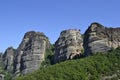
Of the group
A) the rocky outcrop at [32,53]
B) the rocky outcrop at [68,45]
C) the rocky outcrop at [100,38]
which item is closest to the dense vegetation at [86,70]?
the rocky outcrop at [100,38]

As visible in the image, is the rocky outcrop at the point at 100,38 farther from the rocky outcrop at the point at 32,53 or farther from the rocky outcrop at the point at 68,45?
the rocky outcrop at the point at 32,53

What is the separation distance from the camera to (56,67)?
10512cm

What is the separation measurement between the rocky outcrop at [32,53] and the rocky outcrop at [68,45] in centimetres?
1174

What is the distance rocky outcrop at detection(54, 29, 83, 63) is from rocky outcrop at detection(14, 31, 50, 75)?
38.5 feet

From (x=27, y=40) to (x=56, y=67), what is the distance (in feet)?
258

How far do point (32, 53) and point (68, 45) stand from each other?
2298 cm

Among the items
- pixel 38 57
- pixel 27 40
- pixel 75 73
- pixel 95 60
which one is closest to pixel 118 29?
pixel 95 60

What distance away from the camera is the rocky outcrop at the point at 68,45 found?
151 m

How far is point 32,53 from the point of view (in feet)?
553

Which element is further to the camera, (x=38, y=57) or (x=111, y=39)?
(x=38, y=57)

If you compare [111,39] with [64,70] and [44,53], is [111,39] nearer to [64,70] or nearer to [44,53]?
[64,70]

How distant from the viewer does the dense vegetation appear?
100m

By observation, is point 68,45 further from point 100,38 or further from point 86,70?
point 86,70

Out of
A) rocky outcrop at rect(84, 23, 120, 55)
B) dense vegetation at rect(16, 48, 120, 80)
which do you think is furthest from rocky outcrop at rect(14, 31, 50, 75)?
dense vegetation at rect(16, 48, 120, 80)
